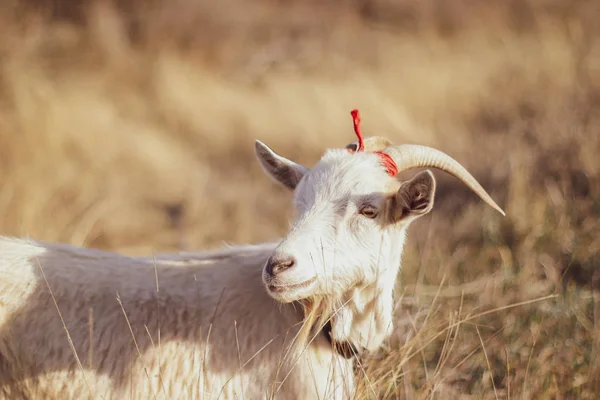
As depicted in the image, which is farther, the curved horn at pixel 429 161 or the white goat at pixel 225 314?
the curved horn at pixel 429 161

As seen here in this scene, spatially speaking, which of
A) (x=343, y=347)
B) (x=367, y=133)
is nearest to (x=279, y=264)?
(x=343, y=347)

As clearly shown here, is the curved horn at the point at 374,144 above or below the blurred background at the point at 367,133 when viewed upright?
above

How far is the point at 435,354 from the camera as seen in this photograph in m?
4.88

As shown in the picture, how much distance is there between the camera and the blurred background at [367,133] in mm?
4906

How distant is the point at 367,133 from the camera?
38.5ft

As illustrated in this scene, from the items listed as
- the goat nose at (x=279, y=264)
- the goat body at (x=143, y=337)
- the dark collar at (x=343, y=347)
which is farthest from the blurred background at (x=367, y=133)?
the goat nose at (x=279, y=264)

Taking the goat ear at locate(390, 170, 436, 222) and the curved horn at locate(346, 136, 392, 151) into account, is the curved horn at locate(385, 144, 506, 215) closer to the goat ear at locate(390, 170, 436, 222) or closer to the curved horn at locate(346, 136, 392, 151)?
the curved horn at locate(346, 136, 392, 151)

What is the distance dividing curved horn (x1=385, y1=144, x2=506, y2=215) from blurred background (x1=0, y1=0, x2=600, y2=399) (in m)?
0.50

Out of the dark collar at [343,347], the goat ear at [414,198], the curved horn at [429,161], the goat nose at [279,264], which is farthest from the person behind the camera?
the curved horn at [429,161]

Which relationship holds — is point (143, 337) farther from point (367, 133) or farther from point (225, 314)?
point (367, 133)

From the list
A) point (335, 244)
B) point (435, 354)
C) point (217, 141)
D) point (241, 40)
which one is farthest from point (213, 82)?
point (335, 244)

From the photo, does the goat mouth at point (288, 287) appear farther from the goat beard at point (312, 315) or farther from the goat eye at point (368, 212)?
the goat eye at point (368, 212)

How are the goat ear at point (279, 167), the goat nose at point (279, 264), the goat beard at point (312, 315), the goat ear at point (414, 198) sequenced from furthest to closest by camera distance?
1. the goat ear at point (279, 167)
2. the goat beard at point (312, 315)
3. the goat ear at point (414, 198)
4. the goat nose at point (279, 264)

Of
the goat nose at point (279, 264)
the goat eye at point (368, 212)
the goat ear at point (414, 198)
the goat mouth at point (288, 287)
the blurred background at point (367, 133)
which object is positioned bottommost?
the blurred background at point (367, 133)
